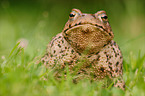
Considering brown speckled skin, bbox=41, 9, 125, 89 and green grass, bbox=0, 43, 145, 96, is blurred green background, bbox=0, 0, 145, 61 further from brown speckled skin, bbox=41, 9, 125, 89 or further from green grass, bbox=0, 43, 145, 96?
green grass, bbox=0, 43, 145, 96

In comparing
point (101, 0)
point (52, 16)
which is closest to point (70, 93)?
point (52, 16)

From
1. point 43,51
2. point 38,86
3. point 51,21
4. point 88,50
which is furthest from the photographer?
point 51,21

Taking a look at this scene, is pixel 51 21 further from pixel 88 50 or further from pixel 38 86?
pixel 38 86

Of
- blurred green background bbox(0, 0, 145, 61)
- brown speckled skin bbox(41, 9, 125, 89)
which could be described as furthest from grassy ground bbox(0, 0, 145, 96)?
brown speckled skin bbox(41, 9, 125, 89)

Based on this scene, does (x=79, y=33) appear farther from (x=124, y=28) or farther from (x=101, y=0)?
(x=101, y=0)

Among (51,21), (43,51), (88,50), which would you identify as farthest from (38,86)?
(51,21)

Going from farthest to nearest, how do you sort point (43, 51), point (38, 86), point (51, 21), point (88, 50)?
point (51, 21) → point (43, 51) → point (88, 50) → point (38, 86)
